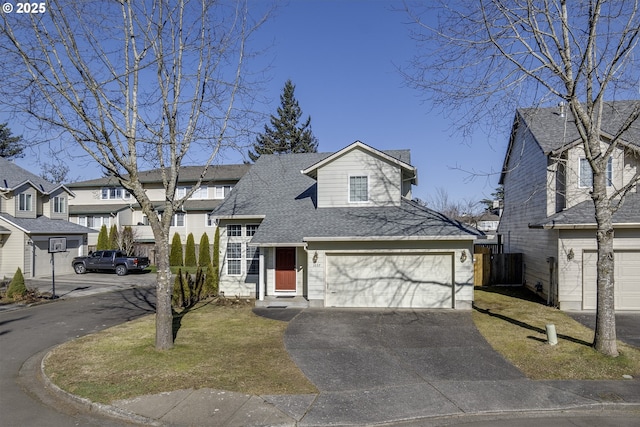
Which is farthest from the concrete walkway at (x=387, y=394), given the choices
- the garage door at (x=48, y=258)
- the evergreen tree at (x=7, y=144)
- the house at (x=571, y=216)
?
the evergreen tree at (x=7, y=144)

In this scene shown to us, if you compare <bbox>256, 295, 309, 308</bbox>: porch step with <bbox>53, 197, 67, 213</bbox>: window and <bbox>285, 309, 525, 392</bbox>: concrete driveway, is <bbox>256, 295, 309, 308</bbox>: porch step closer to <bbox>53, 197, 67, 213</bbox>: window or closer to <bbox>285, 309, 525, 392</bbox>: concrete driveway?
<bbox>285, 309, 525, 392</bbox>: concrete driveway

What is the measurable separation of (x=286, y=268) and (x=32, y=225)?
19.1 metres

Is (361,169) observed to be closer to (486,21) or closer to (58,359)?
(486,21)

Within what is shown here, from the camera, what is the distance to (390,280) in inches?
599

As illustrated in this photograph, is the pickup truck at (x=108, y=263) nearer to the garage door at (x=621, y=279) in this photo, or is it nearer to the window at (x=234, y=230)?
the window at (x=234, y=230)

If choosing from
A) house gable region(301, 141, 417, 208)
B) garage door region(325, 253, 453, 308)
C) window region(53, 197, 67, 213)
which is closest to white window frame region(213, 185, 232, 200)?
window region(53, 197, 67, 213)

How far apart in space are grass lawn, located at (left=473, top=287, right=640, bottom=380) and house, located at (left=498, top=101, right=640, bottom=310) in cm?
142

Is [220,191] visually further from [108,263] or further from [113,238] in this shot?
[108,263]

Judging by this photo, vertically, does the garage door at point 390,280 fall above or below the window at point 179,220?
below

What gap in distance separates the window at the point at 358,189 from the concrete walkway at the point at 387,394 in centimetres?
742

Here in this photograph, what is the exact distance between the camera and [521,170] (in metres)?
20.9

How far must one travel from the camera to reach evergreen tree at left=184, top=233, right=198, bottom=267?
33906 mm

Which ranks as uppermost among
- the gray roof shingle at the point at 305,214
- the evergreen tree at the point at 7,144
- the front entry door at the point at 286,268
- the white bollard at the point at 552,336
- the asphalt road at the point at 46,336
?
the evergreen tree at the point at 7,144

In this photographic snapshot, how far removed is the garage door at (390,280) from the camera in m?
15.0
